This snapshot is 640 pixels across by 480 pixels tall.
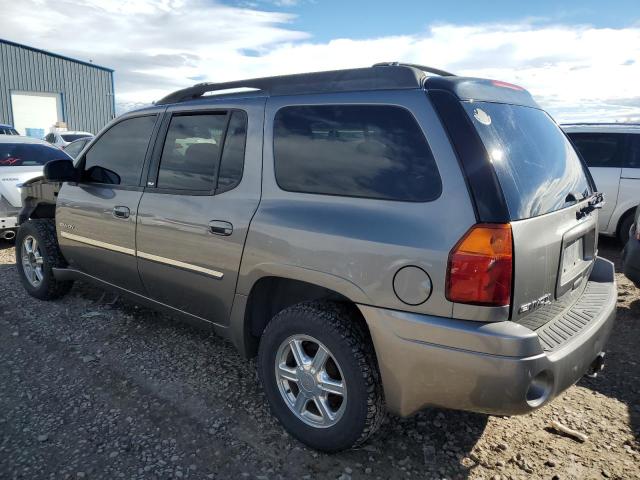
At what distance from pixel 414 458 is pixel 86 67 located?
3574 centimetres

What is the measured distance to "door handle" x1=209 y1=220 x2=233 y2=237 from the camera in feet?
8.95

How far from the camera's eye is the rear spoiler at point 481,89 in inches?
85.7

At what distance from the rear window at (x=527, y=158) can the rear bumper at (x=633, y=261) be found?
183 centimetres

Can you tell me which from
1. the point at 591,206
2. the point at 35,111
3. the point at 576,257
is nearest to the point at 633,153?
the point at 591,206

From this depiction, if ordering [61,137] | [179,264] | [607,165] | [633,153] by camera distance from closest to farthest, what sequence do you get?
[179,264] < [633,153] < [607,165] < [61,137]

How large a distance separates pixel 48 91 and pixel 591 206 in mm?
33808

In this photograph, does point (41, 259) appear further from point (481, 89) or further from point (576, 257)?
point (576, 257)

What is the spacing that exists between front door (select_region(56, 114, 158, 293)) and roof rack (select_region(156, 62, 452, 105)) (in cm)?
92

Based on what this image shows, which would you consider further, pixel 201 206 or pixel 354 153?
pixel 201 206

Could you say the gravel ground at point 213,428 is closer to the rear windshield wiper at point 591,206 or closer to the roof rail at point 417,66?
the rear windshield wiper at point 591,206

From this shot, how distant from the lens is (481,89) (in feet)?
7.61

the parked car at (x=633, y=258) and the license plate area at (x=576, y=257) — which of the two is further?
the parked car at (x=633, y=258)

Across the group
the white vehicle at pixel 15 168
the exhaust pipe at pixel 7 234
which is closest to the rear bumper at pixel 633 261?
the white vehicle at pixel 15 168

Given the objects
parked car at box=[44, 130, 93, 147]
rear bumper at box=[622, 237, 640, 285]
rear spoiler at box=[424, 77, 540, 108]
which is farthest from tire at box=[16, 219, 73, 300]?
parked car at box=[44, 130, 93, 147]
